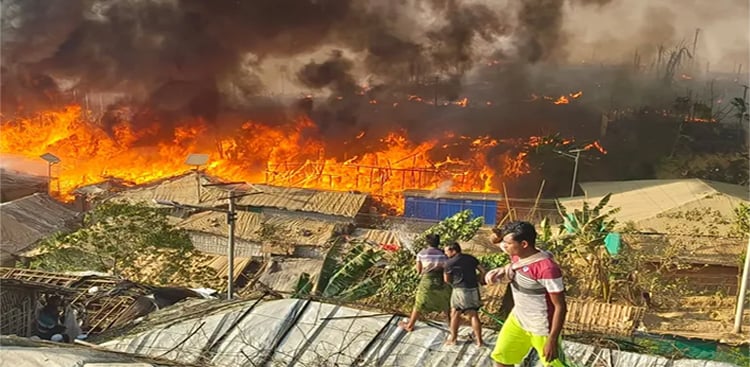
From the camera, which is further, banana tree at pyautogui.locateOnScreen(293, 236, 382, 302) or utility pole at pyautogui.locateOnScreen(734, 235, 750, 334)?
utility pole at pyautogui.locateOnScreen(734, 235, 750, 334)

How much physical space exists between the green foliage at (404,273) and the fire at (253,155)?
1514 centimetres

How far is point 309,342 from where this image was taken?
5.25 meters

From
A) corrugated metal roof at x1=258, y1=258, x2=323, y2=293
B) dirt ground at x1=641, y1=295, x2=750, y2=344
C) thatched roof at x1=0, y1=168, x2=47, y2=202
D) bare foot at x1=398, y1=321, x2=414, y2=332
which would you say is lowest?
thatched roof at x1=0, y1=168, x2=47, y2=202

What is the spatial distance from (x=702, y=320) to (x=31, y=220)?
1773cm

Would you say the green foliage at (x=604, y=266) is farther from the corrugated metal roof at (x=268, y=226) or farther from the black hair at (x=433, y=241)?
the black hair at (x=433, y=241)

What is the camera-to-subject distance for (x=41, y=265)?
1232cm

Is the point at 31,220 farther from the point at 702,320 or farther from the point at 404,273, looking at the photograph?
the point at 702,320

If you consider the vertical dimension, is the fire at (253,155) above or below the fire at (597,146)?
below

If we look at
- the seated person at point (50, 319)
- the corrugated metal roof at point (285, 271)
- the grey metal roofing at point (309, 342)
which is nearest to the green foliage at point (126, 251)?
the corrugated metal roof at point (285, 271)

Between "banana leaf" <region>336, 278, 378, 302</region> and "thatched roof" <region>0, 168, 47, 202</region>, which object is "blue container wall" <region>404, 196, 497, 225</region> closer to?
"banana leaf" <region>336, 278, 378, 302</region>

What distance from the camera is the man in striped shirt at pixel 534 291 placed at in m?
3.74

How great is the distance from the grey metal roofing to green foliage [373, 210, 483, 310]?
3953 millimetres

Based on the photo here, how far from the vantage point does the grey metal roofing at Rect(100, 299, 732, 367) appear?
196 inches

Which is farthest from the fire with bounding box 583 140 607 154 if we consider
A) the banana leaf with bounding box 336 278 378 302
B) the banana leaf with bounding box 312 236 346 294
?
the banana leaf with bounding box 312 236 346 294
